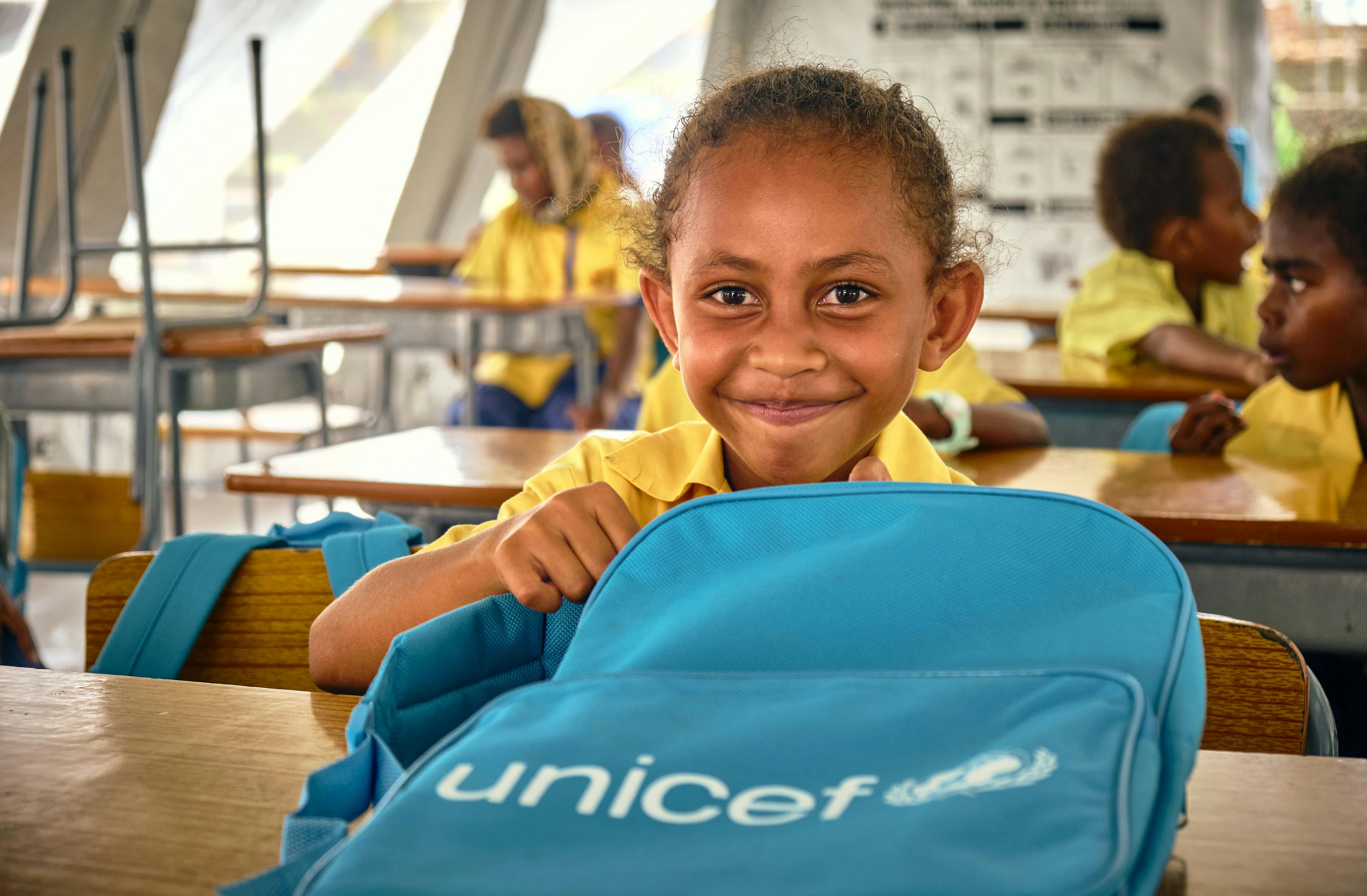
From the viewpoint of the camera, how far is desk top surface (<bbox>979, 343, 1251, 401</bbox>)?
222cm

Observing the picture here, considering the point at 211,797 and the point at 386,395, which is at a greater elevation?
the point at 211,797

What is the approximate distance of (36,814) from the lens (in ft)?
1.83

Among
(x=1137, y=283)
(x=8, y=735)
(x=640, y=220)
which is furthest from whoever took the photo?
(x=1137, y=283)

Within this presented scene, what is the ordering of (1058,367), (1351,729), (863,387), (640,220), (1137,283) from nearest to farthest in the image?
(863,387) → (640,220) → (1351,729) → (1058,367) → (1137,283)

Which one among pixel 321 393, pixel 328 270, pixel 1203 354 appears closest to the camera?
pixel 1203 354

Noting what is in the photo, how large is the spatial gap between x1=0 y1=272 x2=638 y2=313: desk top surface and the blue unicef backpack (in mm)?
3163

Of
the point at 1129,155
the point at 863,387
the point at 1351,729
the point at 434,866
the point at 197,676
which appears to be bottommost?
the point at 1351,729

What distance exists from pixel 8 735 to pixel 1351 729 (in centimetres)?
145

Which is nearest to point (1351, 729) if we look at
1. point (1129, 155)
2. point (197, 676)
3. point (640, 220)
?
Result: point (640, 220)

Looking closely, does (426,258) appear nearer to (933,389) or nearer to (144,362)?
(144,362)

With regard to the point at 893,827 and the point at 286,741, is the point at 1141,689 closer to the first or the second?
the point at 893,827

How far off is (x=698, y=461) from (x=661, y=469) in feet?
0.11

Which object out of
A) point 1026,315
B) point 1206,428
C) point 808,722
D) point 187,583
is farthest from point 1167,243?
point 808,722

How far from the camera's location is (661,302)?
113cm
